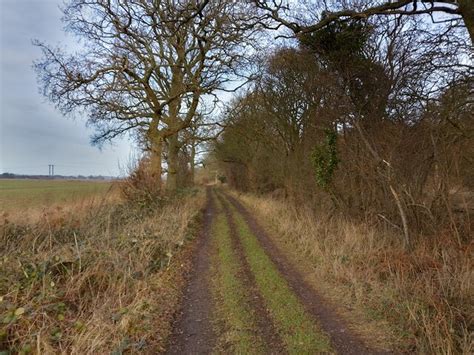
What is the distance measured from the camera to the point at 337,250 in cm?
745

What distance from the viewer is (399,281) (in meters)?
5.20

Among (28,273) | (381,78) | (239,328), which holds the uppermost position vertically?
(381,78)

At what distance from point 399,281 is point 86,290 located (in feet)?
17.0

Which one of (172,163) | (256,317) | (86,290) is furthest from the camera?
(172,163)

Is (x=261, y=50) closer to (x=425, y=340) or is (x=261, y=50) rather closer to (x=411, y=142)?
(x=411, y=142)

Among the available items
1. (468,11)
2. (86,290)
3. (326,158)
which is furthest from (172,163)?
(468,11)

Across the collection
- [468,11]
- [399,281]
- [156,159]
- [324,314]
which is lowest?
[324,314]

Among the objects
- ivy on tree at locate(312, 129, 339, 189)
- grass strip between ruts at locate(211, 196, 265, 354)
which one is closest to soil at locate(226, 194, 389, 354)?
grass strip between ruts at locate(211, 196, 265, 354)

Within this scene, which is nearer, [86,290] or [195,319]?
[195,319]

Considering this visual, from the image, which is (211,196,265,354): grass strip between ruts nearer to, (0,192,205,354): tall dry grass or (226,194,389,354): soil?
(0,192,205,354): tall dry grass

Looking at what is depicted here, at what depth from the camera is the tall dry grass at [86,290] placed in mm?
3645

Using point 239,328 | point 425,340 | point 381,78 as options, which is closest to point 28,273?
point 239,328

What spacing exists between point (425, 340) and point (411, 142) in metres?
5.22

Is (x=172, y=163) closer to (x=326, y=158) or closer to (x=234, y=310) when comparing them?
(x=326, y=158)
